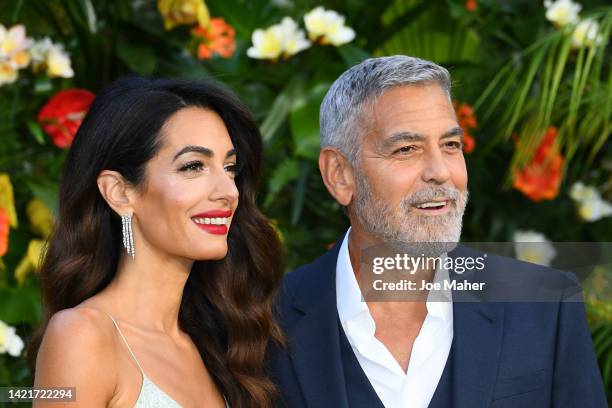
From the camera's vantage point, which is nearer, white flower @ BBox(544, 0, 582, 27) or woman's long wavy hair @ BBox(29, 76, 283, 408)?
woman's long wavy hair @ BBox(29, 76, 283, 408)

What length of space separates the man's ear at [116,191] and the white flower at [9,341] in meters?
1.18

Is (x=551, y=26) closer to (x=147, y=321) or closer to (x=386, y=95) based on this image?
(x=386, y=95)

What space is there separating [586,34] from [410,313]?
1558 mm

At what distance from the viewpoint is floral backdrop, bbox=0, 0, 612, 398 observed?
4227 millimetres

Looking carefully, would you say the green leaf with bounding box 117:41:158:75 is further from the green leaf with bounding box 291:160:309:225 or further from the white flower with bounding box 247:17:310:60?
the green leaf with bounding box 291:160:309:225

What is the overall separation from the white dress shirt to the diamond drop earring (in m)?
0.59

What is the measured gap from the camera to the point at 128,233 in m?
2.93

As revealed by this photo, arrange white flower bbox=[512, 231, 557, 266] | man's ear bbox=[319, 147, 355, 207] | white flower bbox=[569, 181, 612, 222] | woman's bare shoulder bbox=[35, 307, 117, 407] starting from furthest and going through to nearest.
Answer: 1. white flower bbox=[569, 181, 612, 222]
2. white flower bbox=[512, 231, 557, 266]
3. man's ear bbox=[319, 147, 355, 207]
4. woman's bare shoulder bbox=[35, 307, 117, 407]

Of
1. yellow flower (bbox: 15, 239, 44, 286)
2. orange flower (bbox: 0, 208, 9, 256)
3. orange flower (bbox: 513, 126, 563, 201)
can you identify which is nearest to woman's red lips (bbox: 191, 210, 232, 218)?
orange flower (bbox: 0, 208, 9, 256)

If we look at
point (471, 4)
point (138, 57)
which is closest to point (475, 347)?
point (138, 57)

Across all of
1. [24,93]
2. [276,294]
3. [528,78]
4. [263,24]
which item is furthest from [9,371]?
[528,78]

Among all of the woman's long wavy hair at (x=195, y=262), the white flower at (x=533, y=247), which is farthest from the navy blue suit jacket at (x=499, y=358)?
the white flower at (x=533, y=247)

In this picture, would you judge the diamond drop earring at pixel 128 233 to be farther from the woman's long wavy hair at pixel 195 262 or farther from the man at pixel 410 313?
the man at pixel 410 313

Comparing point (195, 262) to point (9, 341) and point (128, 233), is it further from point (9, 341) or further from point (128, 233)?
point (9, 341)
